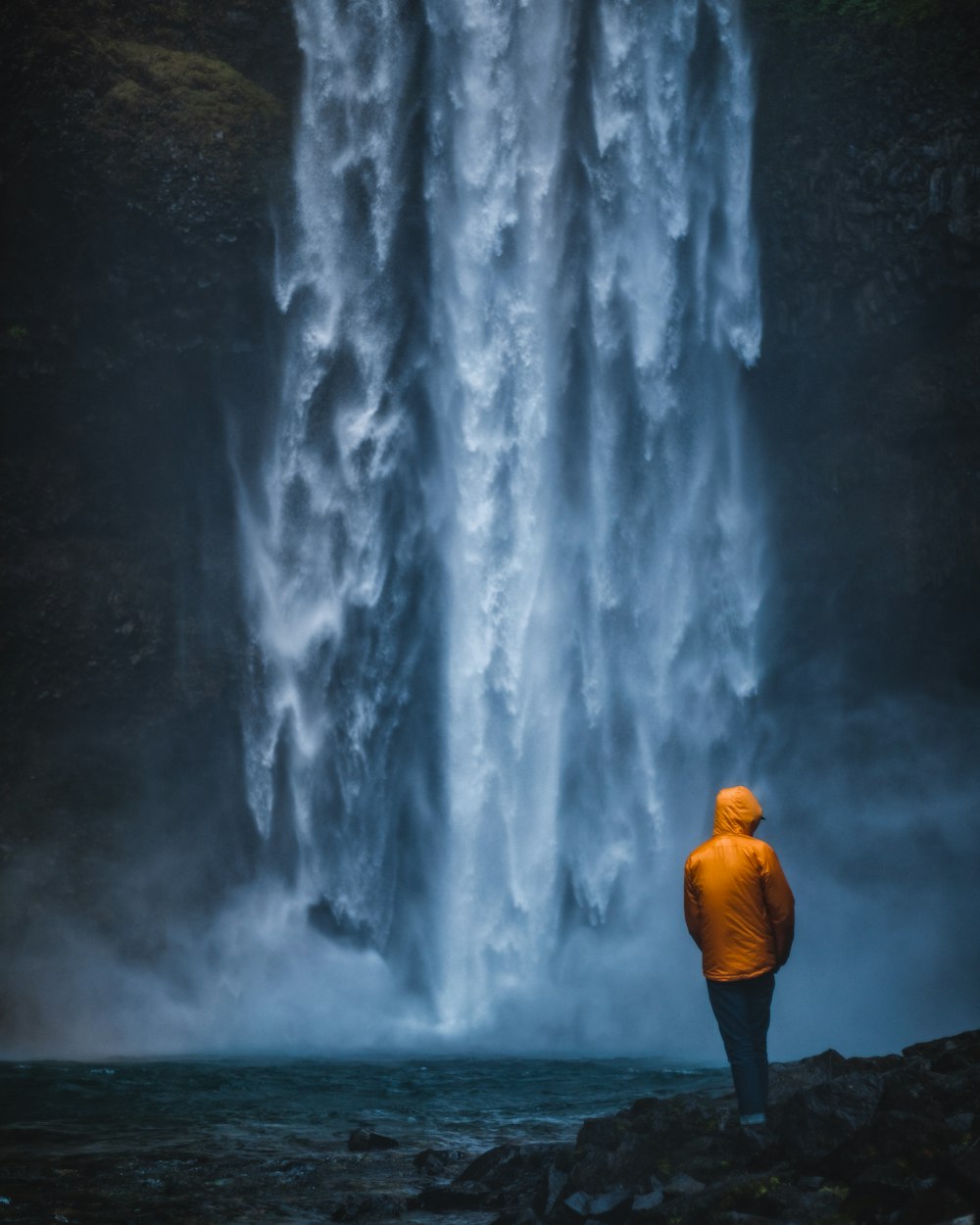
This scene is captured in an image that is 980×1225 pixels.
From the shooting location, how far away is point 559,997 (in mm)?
17953

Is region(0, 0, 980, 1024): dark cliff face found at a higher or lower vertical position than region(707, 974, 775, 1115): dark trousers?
higher

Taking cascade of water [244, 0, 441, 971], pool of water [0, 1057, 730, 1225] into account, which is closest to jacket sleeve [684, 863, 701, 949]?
pool of water [0, 1057, 730, 1225]

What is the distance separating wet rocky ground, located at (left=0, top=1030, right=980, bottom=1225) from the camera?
568cm

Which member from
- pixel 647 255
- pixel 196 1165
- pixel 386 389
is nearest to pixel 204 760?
pixel 386 389

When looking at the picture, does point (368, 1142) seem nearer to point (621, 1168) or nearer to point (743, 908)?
point (621, 1168)

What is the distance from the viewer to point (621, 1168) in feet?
22.2

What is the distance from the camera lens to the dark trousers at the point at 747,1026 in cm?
667

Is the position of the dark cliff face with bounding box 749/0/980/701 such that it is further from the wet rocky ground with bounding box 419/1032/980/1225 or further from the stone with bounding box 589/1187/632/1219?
the stone with bounding box 589/1187/632/1219

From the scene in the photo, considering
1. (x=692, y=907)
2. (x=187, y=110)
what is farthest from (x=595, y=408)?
(x=692, y=907)

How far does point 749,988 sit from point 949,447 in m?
15.8

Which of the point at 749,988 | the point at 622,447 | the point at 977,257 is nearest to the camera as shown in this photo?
the point at 749,988

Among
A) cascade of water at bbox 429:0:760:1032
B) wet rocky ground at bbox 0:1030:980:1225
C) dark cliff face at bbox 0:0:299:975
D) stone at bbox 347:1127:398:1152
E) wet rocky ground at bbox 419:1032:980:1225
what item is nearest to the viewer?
wet rocky ground at bbox 419:1032:980:1225

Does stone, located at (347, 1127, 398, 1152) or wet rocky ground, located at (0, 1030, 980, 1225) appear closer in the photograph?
wet rocky ground, located at (0, 1030, 980, 1225)

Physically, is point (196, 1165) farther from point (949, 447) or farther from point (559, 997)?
point (949, 447)
